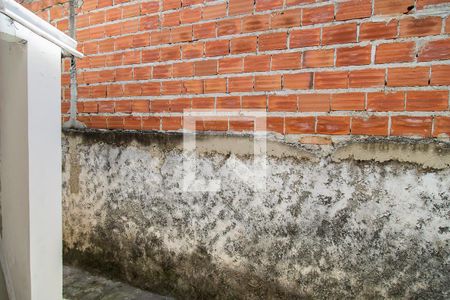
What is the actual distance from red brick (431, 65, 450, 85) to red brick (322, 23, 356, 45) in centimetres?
38

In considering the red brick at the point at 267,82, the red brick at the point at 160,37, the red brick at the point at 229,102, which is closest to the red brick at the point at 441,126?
the red brick at the point at 267,82

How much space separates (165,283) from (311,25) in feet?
6.06

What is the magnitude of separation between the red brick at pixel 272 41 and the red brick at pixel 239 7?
0.60 feet

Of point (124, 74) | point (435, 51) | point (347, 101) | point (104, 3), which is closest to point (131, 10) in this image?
point (104, 3)

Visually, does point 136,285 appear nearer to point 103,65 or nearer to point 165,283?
point 165,283

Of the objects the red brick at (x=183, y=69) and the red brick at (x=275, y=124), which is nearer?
the red brick at (x=275, y=124)

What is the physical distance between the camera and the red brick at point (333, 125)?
156 cm

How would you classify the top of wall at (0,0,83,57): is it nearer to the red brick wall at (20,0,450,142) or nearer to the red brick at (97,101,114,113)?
the red brick wall at (20,0,450,142)

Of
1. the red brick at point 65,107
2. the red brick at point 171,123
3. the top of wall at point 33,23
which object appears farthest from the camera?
the red brick at point 65,107

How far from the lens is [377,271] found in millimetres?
1530

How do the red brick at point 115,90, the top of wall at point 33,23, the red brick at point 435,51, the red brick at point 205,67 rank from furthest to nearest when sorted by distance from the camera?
the red brick at point 115,90
the red brick at point 205,67
the red brick at point 435,51
the top of wall at point 33,23

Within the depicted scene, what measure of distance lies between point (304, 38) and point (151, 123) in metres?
1.12

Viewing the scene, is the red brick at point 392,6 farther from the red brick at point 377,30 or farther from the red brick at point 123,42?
the red brick at point 123,42

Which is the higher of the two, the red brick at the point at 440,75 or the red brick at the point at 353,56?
the red brick at the point at 353,56
